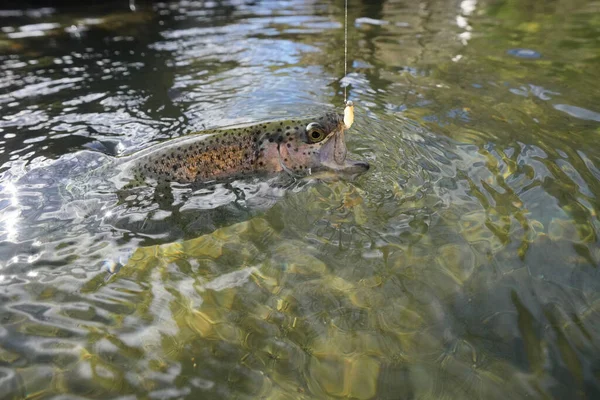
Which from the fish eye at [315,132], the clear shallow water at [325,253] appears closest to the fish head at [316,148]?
the fish eye at [315,132]

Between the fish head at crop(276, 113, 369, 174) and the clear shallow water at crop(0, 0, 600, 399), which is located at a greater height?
the fish head at crop(276, 113, 369, 174)

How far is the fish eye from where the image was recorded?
4.32 m

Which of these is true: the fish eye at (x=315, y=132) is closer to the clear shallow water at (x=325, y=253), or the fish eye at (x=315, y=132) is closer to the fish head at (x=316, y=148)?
the fish head at (x=316, y=148)

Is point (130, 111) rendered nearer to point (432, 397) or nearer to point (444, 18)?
point (432, 397)

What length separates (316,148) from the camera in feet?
14.5

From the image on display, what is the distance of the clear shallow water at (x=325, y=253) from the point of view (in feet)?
8.50

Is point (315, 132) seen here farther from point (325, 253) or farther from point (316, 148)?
point (325, 253)

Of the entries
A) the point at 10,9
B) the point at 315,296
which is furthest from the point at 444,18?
the point at 10,9

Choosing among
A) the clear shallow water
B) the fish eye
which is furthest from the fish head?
the clear shallow water

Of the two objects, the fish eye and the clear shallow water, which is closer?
the clear shallow water

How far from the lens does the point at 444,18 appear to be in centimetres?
1311

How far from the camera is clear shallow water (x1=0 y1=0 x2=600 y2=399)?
8.50ft

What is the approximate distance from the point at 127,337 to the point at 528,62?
8845mm

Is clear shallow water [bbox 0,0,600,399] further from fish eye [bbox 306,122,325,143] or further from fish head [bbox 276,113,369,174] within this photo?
fish eye [bbox 306,122,325,143]
